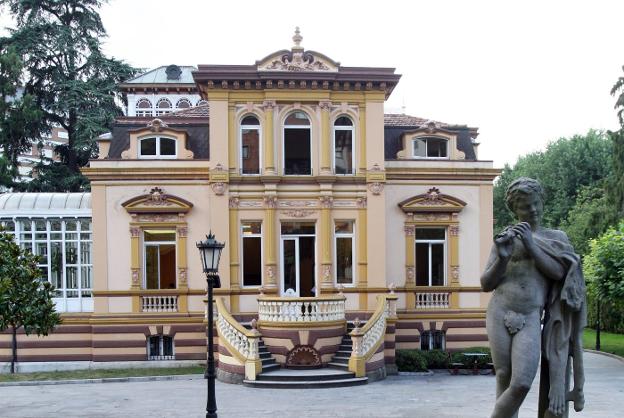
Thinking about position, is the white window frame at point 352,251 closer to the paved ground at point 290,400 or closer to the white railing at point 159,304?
the paved ground at point 290,400

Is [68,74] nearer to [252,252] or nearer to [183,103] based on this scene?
[183,103]

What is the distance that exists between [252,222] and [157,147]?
4707mm

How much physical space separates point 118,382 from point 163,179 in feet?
24.9

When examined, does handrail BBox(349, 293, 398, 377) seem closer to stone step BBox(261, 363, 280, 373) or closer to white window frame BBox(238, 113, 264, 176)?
stone step BBox(261, 363, 280, 373)

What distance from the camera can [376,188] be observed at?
1008 inches

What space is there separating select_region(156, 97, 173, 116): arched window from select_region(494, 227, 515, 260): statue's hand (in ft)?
126

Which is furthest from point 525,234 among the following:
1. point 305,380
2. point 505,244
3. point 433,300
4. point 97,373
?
point 97,373

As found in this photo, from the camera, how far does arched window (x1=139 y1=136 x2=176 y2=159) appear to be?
2616 centimetres

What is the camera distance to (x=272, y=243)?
2539 centimetres

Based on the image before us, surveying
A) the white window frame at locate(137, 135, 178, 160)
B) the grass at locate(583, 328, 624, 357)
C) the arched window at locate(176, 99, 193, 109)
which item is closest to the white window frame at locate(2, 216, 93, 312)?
the white window frame at locate(137, 135, 178, 160)

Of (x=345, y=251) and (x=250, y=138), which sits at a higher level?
(x=250, y=138)

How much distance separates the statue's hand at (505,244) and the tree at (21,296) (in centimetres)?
1125

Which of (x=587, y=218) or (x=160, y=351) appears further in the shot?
(x=587, y=218)

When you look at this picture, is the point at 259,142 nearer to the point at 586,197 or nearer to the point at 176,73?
the point at 176,73
